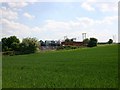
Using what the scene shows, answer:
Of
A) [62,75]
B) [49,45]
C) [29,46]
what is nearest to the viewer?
[62,75]

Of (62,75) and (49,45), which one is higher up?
(49,45)

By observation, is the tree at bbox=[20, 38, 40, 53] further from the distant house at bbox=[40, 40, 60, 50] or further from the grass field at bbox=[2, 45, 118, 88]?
the grass field at bbox=[2, 45, 118, 88]

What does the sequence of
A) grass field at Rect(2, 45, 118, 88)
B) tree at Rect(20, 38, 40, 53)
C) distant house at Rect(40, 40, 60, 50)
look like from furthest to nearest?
1. distant house at Rect(40, 40, 60, 50)
2. tree at Rect(20, 38, 40, 53)
3. grass field at Rect(2, 45, 118, 88)

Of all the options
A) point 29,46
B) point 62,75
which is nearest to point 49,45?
point 29,46

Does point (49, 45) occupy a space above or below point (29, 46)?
below

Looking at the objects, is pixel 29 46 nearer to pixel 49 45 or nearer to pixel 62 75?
pixel 49 45

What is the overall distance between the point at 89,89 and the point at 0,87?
4.76 metres

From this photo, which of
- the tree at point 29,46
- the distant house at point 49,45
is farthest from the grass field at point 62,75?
the distant house at point 49,45

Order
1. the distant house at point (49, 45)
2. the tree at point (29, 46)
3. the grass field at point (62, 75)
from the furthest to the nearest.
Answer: the distant house at point (49, 45), the tree at point (29, 46), the grass field at point (62, 75)

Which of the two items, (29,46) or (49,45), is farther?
(49,45)

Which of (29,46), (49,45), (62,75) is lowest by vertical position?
(62,75)

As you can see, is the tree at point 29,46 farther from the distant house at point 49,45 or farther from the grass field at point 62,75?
the grass field at point 62,75

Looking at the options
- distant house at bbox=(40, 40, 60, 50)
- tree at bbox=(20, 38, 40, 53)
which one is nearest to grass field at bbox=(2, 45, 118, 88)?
tree at bbox=(20, 38, 40, 53)

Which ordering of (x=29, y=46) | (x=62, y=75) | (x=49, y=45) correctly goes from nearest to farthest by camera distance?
(x=62, y=75)
(x=29, y=46)
(x=49, y=45)
